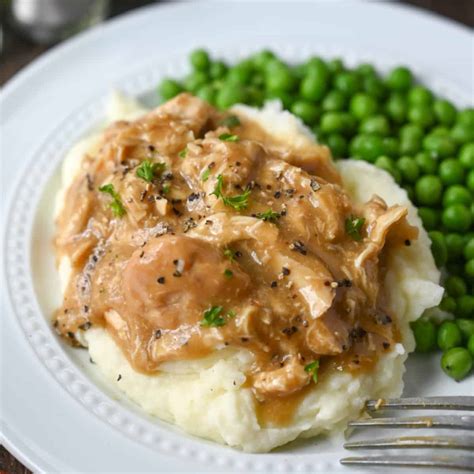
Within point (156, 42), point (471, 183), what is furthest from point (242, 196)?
point (156, 42)

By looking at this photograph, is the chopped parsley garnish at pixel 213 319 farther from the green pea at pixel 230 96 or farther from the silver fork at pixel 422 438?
the green pea at pixel 230 96

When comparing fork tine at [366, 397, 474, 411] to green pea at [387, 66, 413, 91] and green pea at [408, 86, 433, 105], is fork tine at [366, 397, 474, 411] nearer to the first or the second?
green pea at [408, 86, 433, 105]

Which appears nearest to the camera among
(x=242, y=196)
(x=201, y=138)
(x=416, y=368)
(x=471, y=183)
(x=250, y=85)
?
(x=242, y=196)

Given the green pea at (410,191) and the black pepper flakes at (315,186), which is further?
the green pea at (410,191)

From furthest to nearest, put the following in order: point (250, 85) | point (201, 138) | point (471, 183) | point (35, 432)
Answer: point (250, 85) → point (471, 183) → point (201, 138) → point (35, 432)

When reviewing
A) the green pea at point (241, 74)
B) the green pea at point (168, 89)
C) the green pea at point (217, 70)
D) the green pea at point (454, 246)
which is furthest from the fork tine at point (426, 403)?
the green pea at point (217, 70)

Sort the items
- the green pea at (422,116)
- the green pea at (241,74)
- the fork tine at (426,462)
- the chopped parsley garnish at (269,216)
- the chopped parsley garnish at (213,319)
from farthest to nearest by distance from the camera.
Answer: the green pea at (241,74), the green pea at (422,116), the chopped parsley garnish at (269,216), the chopped parsley garnish at (213,319), the fork tine at (426,462)

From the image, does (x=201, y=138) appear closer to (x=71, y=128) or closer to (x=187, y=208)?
(x=187, y=208)
